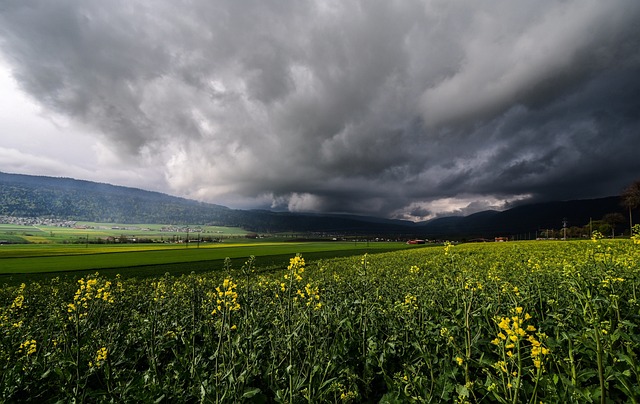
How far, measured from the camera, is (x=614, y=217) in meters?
97.8

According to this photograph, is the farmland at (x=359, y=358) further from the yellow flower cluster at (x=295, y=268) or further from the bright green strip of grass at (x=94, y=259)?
the bright green strip of grass at (x=94, y=259)

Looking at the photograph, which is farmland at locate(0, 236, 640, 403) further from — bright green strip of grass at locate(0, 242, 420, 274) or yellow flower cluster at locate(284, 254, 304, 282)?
bright green strip of grass at locate(0, 242, 420, 274)

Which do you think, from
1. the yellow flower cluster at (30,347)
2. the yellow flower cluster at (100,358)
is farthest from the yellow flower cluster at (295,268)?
the yellow flower cluster at (30,347)

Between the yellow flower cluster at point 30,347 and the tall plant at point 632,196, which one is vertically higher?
the tall plant at point 632,196

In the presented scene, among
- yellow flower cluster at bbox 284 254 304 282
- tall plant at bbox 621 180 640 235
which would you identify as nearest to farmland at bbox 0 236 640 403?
yellow flower cluster at bbox 284 254 304 282

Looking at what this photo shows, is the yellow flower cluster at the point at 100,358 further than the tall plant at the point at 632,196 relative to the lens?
No

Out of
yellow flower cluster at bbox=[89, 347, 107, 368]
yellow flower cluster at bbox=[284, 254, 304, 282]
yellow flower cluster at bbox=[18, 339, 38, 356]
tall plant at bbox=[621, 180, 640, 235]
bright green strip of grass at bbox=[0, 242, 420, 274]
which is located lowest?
bright green strip of grass at bbox=[0, 242, 420, 274]

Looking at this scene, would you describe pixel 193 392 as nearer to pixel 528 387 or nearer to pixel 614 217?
pixel 528 387

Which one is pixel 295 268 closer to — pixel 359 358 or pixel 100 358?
pixel 359 358

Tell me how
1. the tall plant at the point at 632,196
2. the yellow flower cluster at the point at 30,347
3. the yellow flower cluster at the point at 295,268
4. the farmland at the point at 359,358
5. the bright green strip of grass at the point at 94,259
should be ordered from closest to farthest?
1. the farmland at the point at 359,358
2. the yellow flower cluster at the point at 295,268
3. the yellow flower cluster at the point at 30,347
4. the bright green strip of grass at the point at 94,259
5. the tall plant at the point at 632,196

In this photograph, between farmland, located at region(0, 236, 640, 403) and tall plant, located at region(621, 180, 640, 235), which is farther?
tall plant, located at region(621, 180, 640, 235)

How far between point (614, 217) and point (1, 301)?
483 feet

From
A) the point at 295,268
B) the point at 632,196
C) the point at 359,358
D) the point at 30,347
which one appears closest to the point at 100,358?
the point at 30,347

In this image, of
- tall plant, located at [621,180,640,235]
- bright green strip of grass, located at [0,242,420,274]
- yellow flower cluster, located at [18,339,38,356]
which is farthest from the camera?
tall plant, located at [621,180,640,235]
